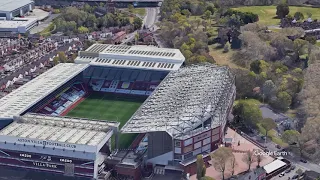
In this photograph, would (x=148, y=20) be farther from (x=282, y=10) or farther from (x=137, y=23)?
(x=282, y=10)

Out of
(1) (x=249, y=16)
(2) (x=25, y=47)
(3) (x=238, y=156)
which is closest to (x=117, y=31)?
(2) (x=25, y=47)

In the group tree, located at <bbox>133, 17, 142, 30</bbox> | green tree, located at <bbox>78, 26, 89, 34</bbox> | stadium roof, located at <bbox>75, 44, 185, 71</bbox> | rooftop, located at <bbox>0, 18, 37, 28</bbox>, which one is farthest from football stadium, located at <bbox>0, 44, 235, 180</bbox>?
rooftop, located at <bbox>0, 18, 37, 28</bbox>

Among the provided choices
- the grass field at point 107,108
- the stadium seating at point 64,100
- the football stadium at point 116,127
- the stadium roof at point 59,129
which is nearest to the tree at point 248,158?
the football stadium at point 116,127

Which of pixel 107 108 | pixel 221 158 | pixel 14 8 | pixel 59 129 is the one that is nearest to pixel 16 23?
pixel 14 8

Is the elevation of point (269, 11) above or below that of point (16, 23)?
above

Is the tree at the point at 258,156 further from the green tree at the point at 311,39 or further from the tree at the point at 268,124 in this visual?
the green tree at the point at 311,39
